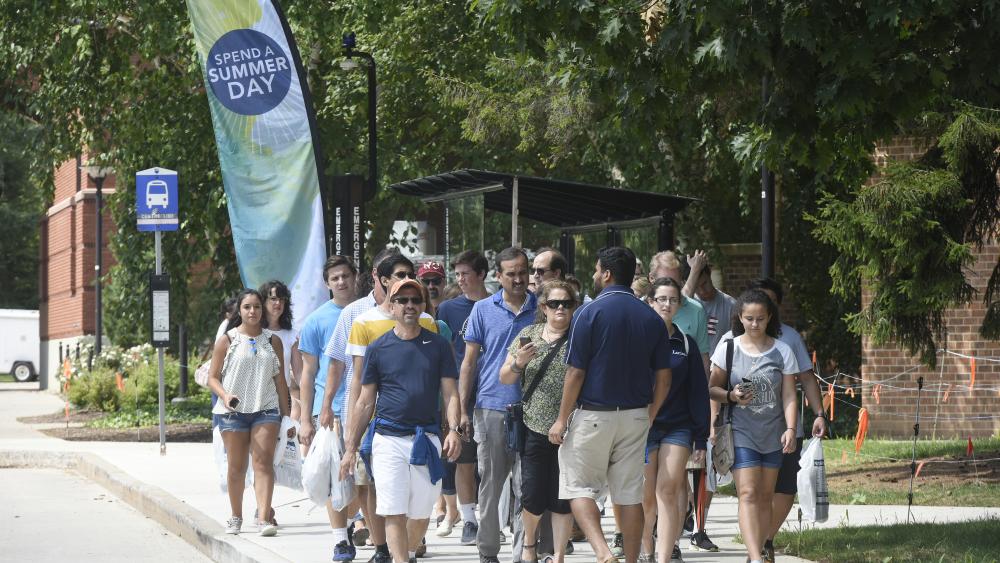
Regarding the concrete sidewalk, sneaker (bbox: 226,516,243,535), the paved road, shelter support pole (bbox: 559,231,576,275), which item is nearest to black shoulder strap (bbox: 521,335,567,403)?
the concrete sidewalk

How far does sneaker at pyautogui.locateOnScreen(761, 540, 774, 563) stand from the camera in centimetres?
910

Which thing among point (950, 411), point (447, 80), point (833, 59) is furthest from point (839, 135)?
point (447, 80)

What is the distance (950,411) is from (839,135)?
10.8m

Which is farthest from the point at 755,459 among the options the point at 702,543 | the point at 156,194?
the point at 156,194

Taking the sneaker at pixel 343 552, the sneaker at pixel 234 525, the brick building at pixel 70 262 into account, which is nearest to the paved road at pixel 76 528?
the sneaker at pixel 234 525

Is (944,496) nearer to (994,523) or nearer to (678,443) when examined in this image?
(994,523)

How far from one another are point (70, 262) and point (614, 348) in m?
36.9

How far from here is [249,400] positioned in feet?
36.8

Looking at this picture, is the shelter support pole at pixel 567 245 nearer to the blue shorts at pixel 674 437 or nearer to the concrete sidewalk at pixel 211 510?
the concrete sidewalk at pixel 211 510

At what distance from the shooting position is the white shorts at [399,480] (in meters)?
8.85

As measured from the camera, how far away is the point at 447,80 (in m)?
24.6

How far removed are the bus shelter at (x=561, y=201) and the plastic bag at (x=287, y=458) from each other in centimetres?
310

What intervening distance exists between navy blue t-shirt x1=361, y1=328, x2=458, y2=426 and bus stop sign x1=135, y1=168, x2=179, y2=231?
10278 millimetres

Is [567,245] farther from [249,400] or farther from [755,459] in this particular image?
[755,459]
